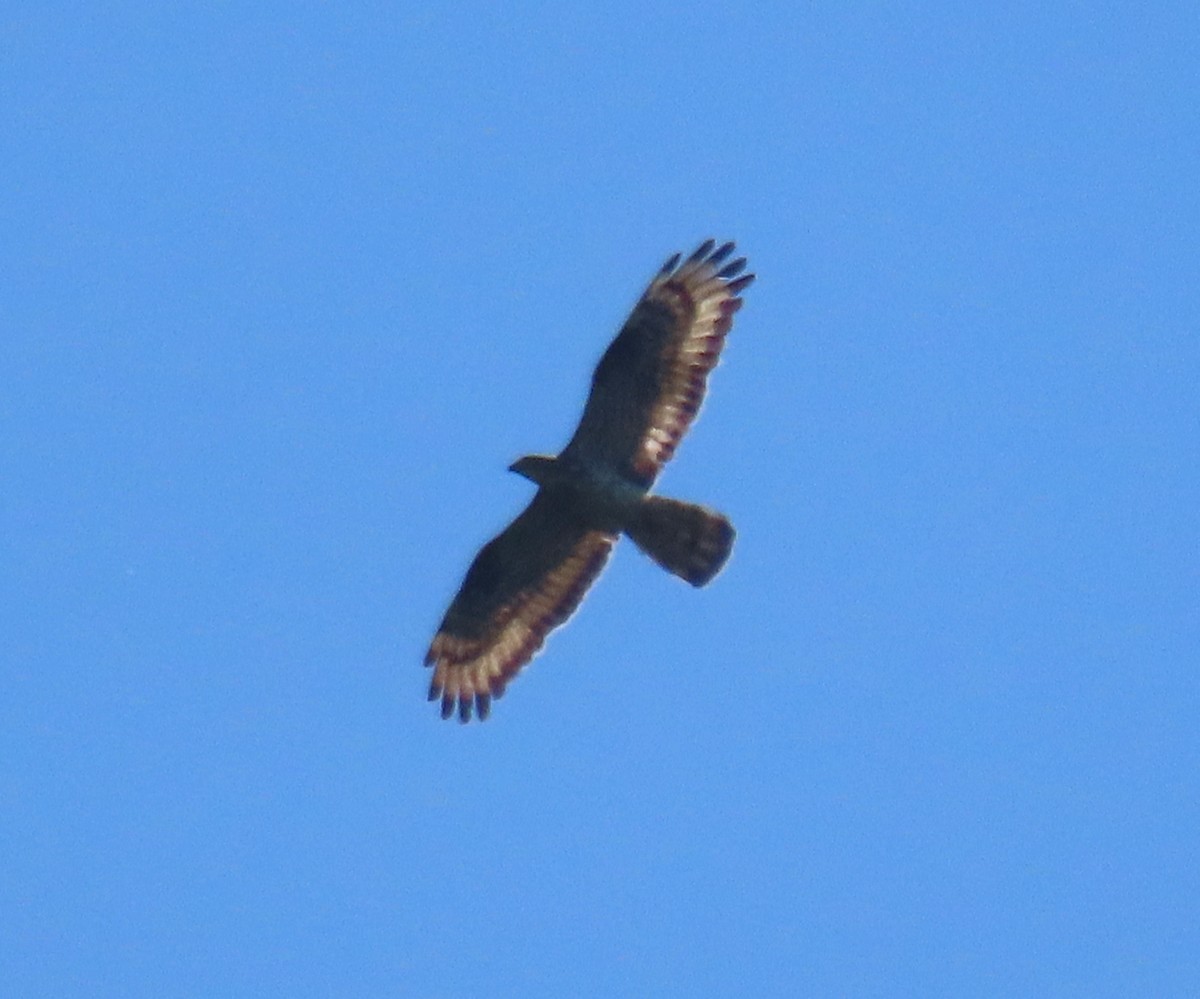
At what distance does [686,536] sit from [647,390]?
96cm

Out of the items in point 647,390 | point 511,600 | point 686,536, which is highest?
point 647,390

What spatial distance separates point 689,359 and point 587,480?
1.01 m

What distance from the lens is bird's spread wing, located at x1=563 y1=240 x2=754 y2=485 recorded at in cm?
1925

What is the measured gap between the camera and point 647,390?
19.3m

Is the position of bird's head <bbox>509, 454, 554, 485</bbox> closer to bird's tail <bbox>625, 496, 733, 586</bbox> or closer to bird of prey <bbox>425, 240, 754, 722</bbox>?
bird of prey <bbox>425, 240, 754, 722</bbox>

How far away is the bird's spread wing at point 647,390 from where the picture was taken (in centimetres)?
1925

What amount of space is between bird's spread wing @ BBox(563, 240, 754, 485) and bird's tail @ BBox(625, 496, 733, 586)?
23 cm

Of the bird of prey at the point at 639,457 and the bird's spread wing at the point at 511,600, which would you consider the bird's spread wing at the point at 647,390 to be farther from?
the bird's spread wing at the point at 511,600

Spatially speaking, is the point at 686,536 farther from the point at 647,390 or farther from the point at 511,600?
the point at 511,600

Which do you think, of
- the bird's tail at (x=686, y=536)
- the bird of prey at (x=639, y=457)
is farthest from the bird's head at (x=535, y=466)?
the bird's tail at (x=686, y=536)

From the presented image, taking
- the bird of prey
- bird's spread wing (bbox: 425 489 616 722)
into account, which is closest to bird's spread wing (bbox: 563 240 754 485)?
the bird of prey

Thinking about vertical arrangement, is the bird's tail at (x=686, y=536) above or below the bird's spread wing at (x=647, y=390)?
below

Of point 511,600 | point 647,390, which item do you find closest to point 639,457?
point 647,390

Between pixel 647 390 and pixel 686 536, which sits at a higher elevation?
pixel 647 390
